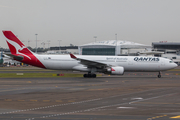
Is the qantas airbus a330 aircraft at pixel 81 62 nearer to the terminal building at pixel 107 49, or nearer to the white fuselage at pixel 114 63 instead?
the white fuselage at pixel 114 63

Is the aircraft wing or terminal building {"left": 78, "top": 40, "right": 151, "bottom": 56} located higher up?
terminal building {"left": 78, "top": 40, "right": 151, "bottom": 56}

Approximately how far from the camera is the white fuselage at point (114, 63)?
3412 cm

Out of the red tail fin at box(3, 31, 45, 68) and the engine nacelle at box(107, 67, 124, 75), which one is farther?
the red tail fin at box(3, 31, 45, 68)

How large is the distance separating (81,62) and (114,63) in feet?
16.9

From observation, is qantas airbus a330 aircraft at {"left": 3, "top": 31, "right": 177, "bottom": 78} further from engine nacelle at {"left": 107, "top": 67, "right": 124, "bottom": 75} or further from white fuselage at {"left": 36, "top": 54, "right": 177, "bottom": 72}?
engine nacelle at {"left": 107, "top": 67, "right": 124, "bottom": 75}

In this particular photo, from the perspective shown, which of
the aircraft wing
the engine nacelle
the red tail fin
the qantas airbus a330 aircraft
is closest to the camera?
the engine nacelle

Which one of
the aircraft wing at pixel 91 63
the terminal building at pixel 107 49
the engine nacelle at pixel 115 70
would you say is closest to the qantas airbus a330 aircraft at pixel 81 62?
the aircraft wing at pixel 91 63

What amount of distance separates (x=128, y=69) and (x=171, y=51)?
9187 centimetres

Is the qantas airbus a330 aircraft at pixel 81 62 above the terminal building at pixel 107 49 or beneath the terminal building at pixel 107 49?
beneath

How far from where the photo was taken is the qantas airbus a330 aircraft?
33.2 m

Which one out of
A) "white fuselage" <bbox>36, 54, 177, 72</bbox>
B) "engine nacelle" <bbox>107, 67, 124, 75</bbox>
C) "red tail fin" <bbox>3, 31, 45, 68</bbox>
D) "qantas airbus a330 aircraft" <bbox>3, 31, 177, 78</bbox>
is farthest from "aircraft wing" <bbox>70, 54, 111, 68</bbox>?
"red tail fin" <bbox>3, 31, 45, 68</bbox>

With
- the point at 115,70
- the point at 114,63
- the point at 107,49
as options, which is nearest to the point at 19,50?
the point at 114,63

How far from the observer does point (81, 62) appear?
109 feet

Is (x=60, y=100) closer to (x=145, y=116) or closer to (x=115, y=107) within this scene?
(x=115, y=107)
